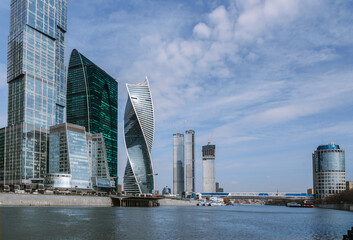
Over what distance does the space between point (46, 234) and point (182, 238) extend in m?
23.6

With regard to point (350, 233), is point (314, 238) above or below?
below

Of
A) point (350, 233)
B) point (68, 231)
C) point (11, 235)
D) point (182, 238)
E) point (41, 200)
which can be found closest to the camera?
point (350, 233)

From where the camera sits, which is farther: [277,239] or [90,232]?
[90,232]

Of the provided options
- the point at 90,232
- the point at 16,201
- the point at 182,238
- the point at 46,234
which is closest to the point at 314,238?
the point at 182,238

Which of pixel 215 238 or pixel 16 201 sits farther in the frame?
pixel 16 201

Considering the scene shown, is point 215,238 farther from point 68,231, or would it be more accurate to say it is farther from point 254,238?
point 68,231

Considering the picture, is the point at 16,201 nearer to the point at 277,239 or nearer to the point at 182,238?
the point at 182,238

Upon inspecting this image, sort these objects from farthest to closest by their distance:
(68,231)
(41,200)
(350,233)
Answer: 1. (41,200)
2. (68,231)
3. (350,233)

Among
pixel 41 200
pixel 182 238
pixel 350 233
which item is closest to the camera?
pixel 350 233

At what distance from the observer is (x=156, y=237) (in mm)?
65375

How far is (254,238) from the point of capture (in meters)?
67.4

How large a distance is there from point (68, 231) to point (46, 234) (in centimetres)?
598

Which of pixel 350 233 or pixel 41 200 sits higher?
pixel 350 233

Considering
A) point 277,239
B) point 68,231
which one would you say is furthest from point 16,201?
point 277,239
